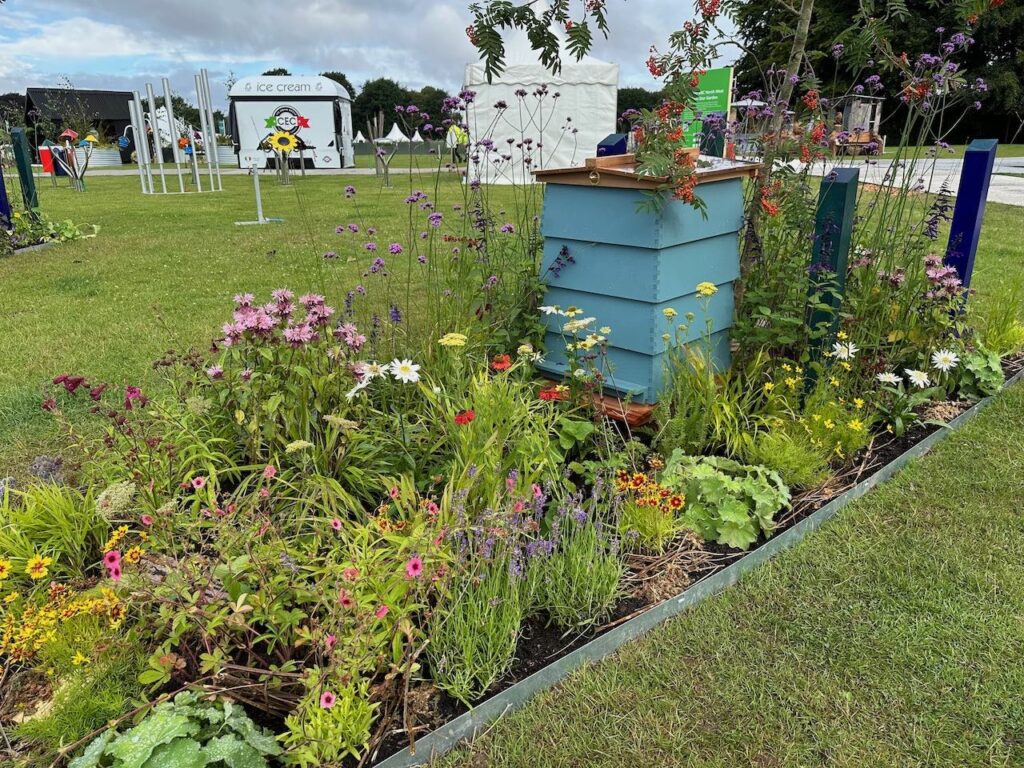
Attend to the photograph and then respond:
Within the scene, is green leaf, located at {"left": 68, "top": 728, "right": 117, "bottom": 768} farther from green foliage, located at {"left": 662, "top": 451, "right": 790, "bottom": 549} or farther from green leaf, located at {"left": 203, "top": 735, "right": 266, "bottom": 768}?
green foliage, located at {"left": 662, "top": 451, "right": 790, "bottom": 549}

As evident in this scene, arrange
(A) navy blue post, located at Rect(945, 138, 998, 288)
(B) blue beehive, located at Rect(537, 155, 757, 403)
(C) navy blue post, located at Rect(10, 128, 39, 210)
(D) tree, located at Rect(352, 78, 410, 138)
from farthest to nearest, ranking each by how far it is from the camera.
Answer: (D) tree, located at Rect(352, 78, 410, 138) < (C) navy blue post, located at Rect(10, 128, 39, 210) < (A) navy blue post, located at Rect(945, 138, 998, 288) < (B) blue beehive, located at Rect(537, 155, 757, 403)

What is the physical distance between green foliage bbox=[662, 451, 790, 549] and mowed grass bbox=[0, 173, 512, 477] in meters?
1.54

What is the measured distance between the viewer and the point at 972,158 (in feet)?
11.7

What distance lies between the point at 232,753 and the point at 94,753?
0.91 feet

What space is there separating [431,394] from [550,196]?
116 cm

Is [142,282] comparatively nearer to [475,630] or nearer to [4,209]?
[4,209]

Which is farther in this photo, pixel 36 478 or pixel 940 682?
pixel 36 478

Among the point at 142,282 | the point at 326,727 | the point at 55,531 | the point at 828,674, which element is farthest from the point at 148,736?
the point at 142,282

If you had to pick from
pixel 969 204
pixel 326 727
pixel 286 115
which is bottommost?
pixel 326 727

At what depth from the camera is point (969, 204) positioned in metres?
3.63

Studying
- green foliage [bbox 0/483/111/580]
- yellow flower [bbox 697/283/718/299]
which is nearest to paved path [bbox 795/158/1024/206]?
yellow flower [bbox 697/283/718/299]

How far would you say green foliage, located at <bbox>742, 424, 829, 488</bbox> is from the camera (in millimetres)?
2611

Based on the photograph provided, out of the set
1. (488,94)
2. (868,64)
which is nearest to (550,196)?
(868,64)

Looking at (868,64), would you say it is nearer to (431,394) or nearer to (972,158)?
(972,158)
